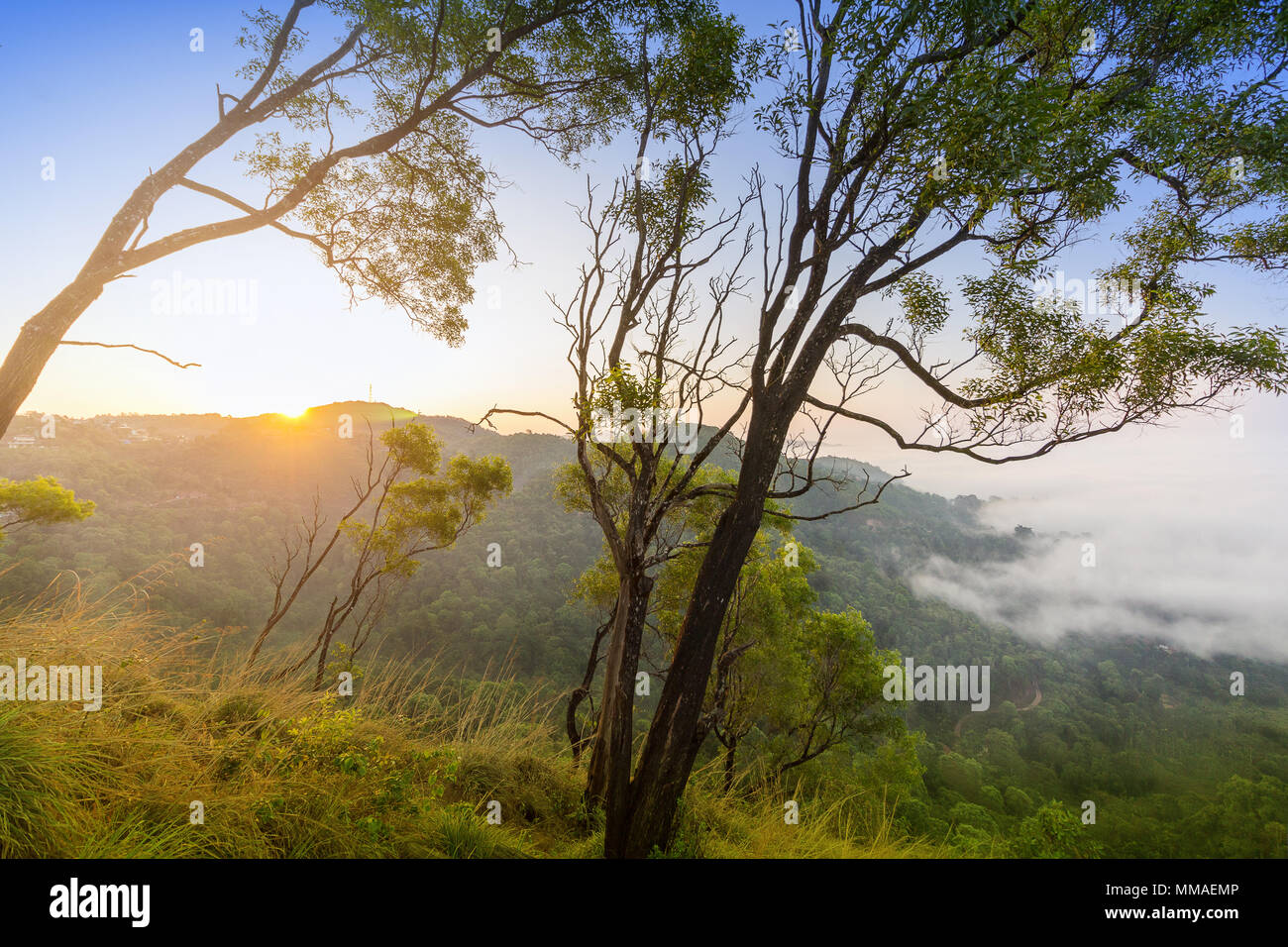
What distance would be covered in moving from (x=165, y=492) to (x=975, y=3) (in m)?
64.2

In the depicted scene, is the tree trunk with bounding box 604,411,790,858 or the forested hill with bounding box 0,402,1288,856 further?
the forested hill with bounding box 0,402,1288,856

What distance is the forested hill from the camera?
31500 mm

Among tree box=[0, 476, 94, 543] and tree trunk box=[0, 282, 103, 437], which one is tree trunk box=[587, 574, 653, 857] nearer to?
tree trunk box=[0, 282, 103, 437]

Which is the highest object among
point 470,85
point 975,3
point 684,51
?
point 470,85

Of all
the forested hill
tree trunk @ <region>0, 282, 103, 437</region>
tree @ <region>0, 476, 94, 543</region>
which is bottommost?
the forested hill

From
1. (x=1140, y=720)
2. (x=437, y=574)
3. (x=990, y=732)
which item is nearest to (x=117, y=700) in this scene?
(x=437, y=574)

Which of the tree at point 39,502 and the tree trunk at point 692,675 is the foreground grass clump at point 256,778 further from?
the tree at point 39,502

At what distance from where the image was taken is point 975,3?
126 inches

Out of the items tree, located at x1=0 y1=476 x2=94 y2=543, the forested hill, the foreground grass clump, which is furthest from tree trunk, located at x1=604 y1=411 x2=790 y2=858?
the forested hill

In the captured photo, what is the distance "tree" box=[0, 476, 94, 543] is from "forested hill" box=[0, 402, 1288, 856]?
12412 mm

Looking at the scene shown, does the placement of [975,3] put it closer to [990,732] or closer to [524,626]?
[524,626]

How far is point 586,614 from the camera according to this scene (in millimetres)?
23297

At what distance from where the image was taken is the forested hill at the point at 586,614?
31.5 metres
